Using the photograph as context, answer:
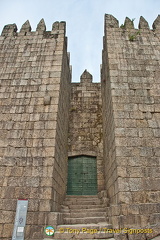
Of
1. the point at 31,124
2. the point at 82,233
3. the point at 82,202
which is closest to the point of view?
the point at 82,233

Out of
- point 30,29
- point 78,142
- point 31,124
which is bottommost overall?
point 31,124

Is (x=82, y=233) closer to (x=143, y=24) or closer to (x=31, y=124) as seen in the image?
(x=31, y=124)

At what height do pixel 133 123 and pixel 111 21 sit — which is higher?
pixel 111 21

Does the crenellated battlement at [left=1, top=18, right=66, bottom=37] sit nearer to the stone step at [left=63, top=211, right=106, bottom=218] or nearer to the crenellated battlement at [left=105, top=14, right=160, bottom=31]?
the crenellated battlement at [left=105, top=14, right=160, bottom=31]

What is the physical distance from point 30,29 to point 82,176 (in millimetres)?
6957

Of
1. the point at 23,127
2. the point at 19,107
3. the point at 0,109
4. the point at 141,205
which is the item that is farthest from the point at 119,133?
the point at 0,109

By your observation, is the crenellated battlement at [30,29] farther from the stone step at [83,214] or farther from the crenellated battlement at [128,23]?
the stone step at [83,214]

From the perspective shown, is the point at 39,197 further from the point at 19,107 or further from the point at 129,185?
the point at 19,107

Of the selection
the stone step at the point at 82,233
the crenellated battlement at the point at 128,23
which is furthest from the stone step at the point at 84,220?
the crenellated battlement at the point at 128,23

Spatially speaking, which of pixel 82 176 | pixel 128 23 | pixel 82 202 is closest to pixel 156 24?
pixel 128 23

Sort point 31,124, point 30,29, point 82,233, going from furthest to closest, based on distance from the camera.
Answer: point 30,29
point 31,124
point 82,233

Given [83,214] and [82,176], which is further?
[82,176]

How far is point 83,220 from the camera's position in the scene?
5020 mm

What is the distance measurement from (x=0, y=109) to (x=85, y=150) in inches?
162
